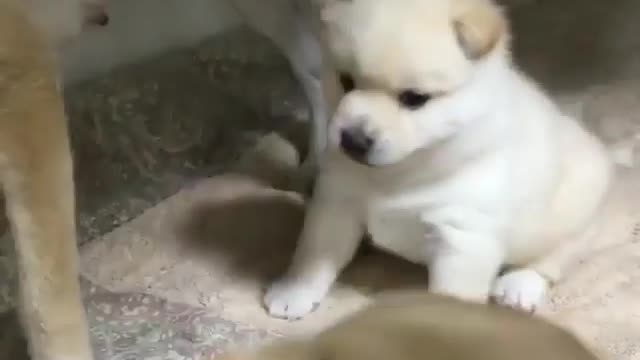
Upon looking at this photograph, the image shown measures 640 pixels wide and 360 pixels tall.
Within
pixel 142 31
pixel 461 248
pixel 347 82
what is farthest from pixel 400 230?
pixel 142 31

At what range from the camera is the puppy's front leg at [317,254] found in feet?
3.86

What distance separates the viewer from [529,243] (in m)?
1.19

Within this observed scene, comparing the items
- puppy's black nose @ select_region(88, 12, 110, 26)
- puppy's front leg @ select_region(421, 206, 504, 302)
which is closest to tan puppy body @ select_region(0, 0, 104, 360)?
puppy's black nose @ select_region(88, 12, 110, 26)

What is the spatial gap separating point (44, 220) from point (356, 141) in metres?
0.27

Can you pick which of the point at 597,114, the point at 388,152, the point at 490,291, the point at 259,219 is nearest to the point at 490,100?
the point at 388,152

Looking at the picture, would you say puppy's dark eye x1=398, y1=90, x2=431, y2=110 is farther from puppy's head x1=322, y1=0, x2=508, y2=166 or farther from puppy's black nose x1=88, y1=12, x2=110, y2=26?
puppy's black nose x1=88, y1=12, x2=110, y2=26

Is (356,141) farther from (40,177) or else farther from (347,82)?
(40,177)

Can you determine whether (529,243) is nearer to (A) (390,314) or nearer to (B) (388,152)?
(B) (388,152)

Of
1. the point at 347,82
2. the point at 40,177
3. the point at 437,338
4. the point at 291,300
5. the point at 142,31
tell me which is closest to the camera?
the point at 437,338

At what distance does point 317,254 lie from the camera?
1.19 meters

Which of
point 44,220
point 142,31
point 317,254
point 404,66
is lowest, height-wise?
point 142,31

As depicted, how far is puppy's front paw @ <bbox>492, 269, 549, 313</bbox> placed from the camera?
3.85 feet

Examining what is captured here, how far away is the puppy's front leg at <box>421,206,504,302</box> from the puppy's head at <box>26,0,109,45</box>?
36 centimetres

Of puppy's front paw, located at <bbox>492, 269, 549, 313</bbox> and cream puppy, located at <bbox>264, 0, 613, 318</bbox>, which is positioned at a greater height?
cream puppy, located at <bbox>264, 0, 613, 318</bbox>
